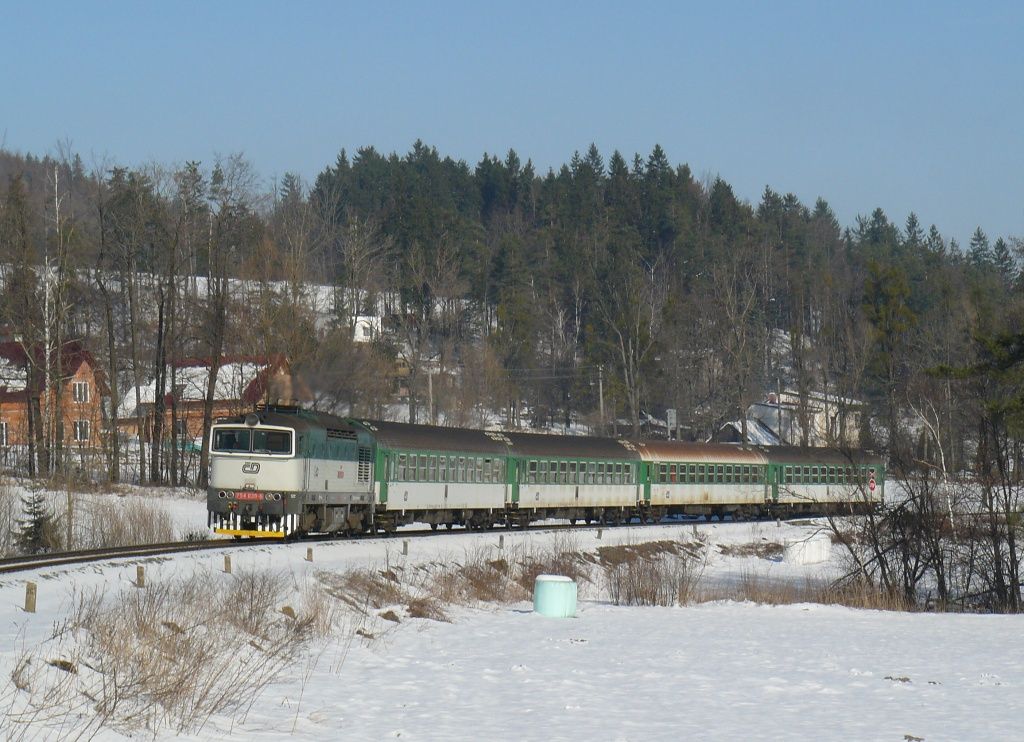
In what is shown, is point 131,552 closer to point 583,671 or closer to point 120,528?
point 120,528

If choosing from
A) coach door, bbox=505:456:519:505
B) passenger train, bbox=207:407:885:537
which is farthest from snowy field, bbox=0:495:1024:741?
coach door, bbox=505:456:519:505

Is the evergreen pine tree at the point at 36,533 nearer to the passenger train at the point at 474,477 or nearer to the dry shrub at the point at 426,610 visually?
the passenger train at the point at 474,477

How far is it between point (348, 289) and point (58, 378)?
144ft

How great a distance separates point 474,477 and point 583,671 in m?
22.2

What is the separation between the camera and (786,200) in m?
166

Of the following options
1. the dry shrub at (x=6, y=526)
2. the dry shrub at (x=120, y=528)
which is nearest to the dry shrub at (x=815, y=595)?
the dry shrub at (x=120, y=528)

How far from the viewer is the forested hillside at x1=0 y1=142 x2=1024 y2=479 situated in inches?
2406

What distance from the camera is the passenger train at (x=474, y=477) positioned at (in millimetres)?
30922

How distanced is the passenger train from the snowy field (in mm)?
1905

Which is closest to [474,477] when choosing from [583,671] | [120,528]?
[120,528]

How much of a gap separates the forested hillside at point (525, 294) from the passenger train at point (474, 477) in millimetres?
6793

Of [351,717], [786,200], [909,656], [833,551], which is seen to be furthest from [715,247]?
[351,717]

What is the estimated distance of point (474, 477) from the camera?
41375 millimetres

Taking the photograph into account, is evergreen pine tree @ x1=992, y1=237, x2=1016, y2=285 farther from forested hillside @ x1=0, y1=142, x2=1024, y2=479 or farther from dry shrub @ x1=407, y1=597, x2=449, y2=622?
dry shrub @ x1=407, y1=597, x2=449, y2=622
